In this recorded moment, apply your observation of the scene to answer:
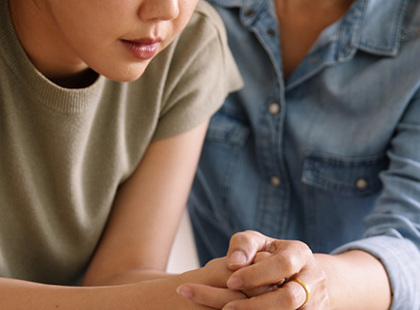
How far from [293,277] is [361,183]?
45 centimetres

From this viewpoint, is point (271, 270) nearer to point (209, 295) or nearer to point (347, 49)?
point (209, 295)

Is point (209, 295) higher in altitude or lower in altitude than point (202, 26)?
lower

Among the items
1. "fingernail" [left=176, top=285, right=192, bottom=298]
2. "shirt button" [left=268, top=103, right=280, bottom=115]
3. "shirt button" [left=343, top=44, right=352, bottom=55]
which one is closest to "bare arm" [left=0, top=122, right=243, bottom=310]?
"fingernail" [left=176, top=285, right=192, bottom=298]

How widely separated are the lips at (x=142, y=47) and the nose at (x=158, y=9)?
0.04m

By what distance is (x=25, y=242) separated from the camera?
943 millimetres

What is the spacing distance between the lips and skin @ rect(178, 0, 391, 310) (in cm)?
29

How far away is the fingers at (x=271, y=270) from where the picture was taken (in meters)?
0.80

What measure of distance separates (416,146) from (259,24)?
1.32 feet

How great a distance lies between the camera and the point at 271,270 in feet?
2.62

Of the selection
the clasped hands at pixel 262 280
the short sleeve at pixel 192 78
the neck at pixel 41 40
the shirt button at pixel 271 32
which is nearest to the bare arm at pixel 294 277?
the clasped hands at pixel 262 280

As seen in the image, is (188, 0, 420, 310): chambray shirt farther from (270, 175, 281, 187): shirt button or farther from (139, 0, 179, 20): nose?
(139, 0, 179, 20): nose

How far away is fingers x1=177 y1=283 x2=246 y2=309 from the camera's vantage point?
0.82m

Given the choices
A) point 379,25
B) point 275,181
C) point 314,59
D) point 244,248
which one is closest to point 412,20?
point 379,25

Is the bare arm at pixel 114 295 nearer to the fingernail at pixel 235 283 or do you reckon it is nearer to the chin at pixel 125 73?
the fingernail at pixel 235 283
